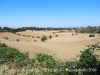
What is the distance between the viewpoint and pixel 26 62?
672 cm

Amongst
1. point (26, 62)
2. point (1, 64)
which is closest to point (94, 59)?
point (26, 62)

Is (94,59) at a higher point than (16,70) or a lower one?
higher

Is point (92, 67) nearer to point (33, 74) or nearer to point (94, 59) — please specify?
point (94, 59)

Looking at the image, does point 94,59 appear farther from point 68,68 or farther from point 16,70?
point 16,70

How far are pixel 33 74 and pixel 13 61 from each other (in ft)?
6.60

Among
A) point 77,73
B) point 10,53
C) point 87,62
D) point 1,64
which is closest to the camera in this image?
point 77,73

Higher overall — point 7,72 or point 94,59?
point 94,59

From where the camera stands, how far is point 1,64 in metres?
7.16

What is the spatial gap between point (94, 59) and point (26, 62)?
9.57 feet

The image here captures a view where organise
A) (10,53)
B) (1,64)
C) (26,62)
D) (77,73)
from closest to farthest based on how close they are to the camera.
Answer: (77,73), (26,62), (1,64), (10,53)

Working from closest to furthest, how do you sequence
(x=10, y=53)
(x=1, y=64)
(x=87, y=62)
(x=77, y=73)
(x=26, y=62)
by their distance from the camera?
1. (x=77, y=73)
2. (x=87, y=62)
3. (x=26, y=62)
4. (x=1, y=64)
5. (x=10, y=53)

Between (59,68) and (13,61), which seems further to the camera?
(13,61)

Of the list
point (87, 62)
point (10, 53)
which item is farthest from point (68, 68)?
point (10, 53)

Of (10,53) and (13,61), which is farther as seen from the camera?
(10,53)
